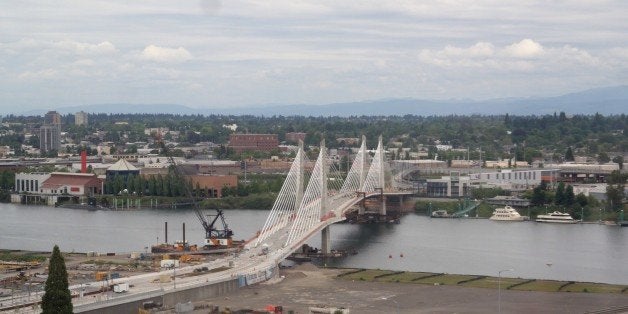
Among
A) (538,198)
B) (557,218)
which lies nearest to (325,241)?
(557,218)

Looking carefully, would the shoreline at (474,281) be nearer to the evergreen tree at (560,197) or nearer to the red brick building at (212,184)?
the evergreen tree at (560,197)

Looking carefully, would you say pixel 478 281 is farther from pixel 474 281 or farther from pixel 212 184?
pixel 212 184

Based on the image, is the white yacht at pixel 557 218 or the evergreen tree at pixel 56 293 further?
the white yacht at pixel 557 218

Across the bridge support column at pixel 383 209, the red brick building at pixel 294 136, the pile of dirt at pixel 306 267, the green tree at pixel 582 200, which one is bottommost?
the pile of dirt at pixel 306 267

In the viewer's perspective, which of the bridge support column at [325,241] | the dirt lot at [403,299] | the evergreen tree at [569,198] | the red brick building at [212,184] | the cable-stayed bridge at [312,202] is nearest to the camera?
the dirt lot at [403,299]

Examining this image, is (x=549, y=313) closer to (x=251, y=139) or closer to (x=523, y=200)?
(x=523, y=200)

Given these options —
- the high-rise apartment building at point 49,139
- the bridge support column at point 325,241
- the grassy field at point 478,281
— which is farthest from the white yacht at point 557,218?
the high-rise apartment building at point 49,139
